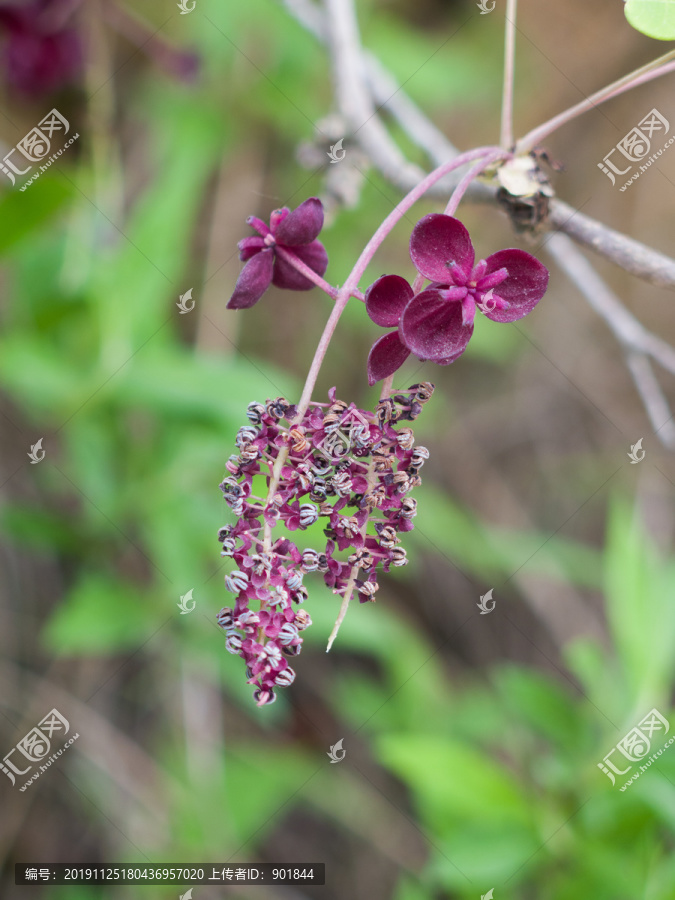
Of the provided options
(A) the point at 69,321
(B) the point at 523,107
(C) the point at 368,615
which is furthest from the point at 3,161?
(B) the point at 523,107

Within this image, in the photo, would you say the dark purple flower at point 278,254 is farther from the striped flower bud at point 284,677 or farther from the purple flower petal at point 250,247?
the striped flower bud at point 284,677

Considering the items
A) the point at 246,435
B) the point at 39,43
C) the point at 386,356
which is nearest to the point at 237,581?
the point at 246,435

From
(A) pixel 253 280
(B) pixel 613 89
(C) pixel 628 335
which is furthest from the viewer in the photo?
(C) pixel 628 335

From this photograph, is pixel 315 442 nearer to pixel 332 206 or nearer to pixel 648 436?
pixel 332 206

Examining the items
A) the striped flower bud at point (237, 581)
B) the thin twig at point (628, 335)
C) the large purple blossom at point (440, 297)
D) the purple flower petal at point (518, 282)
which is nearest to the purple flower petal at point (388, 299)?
the large purple blossom at point (440, 297)

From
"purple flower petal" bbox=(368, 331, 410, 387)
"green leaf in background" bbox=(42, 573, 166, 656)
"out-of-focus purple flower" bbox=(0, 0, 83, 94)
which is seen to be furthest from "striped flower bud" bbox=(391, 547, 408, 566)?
"out-of-focus purple flower" bbox=(0, 0, 83, 94)

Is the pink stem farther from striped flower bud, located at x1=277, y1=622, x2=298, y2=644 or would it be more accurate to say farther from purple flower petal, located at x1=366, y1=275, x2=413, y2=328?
striped flower bud, located at x1=277, y1=622, x2=298, y2=644

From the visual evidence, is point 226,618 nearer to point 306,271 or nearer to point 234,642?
point 234,642
